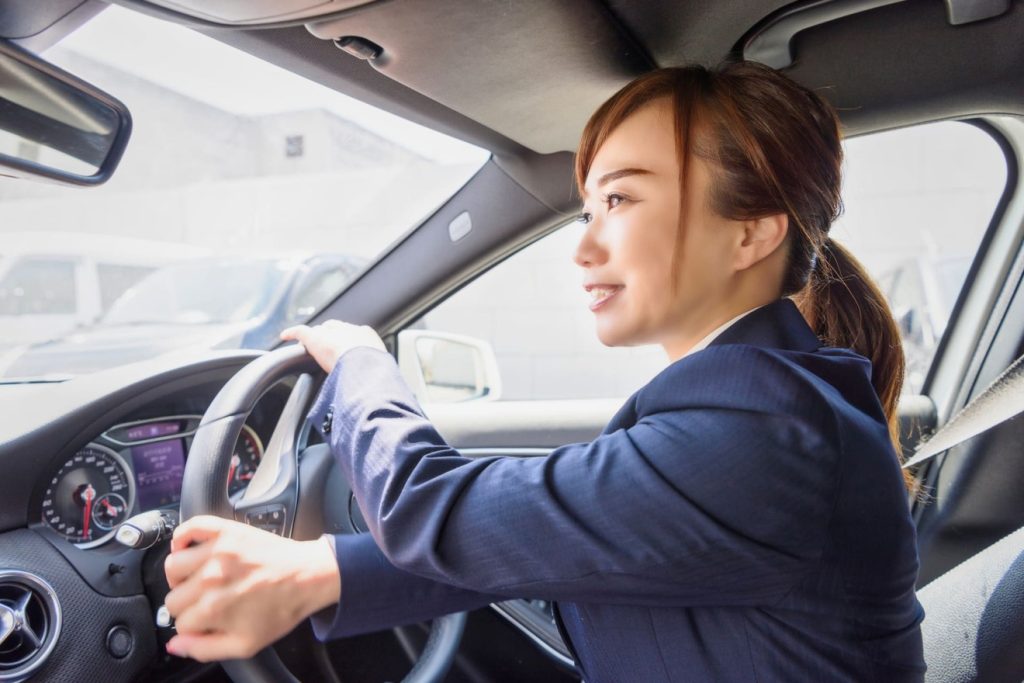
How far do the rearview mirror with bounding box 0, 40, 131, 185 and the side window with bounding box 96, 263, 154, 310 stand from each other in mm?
739

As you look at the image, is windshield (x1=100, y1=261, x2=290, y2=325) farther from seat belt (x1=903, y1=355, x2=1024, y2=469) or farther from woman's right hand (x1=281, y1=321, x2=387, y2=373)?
seat belt (x1=903, y1=355, x2=1024, y2=469)

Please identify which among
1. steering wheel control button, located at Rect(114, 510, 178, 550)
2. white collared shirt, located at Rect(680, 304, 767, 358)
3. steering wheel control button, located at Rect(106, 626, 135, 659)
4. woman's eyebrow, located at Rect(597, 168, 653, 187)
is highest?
woman's eyebrow, located at Rect(597, 168, 653, 187)

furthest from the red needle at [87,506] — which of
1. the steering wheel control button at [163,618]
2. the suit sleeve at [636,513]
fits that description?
the suit sleeve at [636,513]

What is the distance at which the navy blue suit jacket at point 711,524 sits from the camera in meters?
0.80

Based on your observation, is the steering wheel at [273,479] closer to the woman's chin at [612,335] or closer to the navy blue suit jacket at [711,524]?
the navy blue suit jacket at [711,524]

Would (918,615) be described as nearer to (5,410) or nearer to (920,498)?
(920,498)

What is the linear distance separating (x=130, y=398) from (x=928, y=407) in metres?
2.30

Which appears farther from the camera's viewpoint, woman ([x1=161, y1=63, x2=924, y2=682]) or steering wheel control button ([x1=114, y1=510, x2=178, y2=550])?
steering wheel control button ([x1=114, y1=510, x2=178, y2=550])

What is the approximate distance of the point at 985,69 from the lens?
153 cm

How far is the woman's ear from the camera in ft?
3.51

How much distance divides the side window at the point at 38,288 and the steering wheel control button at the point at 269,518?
1021 millimetres

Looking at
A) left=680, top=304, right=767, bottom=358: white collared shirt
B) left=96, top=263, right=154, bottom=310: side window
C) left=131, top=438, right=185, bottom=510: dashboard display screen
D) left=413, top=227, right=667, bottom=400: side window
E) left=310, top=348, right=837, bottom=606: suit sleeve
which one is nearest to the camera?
left=310, top=348, right=837, bottom=606: suit sleeve

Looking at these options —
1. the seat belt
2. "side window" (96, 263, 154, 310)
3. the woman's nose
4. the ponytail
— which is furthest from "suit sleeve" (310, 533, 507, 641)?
"side window" (96, 263, 154, 310)

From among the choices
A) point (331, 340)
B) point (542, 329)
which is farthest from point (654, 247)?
point (542, 329)
